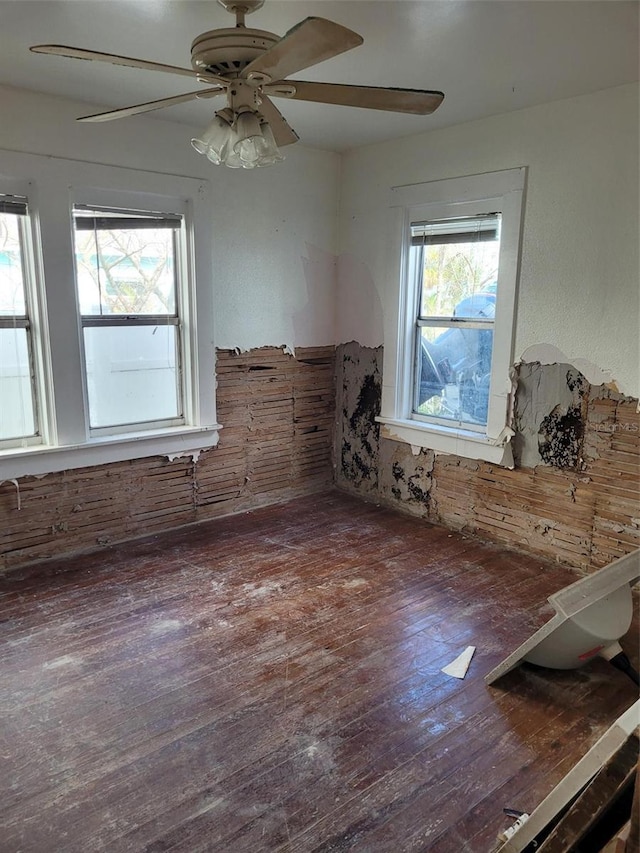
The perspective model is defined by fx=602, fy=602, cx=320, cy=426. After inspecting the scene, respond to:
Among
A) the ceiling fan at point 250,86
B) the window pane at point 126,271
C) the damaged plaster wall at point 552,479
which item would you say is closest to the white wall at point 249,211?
the window pane at point 126,271

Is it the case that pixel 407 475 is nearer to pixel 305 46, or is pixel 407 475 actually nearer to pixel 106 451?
pixel 106 451

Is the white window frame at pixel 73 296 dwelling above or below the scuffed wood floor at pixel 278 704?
above

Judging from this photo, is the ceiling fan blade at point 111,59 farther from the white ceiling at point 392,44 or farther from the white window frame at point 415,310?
the white window frame at point 415,310

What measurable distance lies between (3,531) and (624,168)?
3.63 m

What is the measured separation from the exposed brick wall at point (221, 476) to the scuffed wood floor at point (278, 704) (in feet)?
0.79

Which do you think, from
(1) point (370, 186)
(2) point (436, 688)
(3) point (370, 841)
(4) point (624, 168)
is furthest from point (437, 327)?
(3) point (370, 841)

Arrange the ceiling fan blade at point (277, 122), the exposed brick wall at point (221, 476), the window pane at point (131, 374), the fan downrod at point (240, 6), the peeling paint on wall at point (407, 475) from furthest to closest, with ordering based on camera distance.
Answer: the peeling paint on wall at point (407, 475), the window pane at point (131, 374), the exposed brick wall at point (221, 476), the ceiling fan blade at point (277, 122), the fan downrod at point (240, 6)

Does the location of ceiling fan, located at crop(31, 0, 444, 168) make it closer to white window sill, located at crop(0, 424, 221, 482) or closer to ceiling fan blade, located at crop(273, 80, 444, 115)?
ceiling fan blade, located at crop(273, 80, 444, 115)

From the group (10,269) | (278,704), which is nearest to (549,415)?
(278,704)

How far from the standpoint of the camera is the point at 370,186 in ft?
13.4

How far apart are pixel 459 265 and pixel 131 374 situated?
2.11 m

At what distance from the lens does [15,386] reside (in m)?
3.23

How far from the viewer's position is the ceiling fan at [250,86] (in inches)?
65.4

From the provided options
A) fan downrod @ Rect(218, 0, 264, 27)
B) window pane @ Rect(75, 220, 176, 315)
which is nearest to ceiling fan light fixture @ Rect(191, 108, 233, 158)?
fan downrod @ Rect(218, 0, 264, 27)
